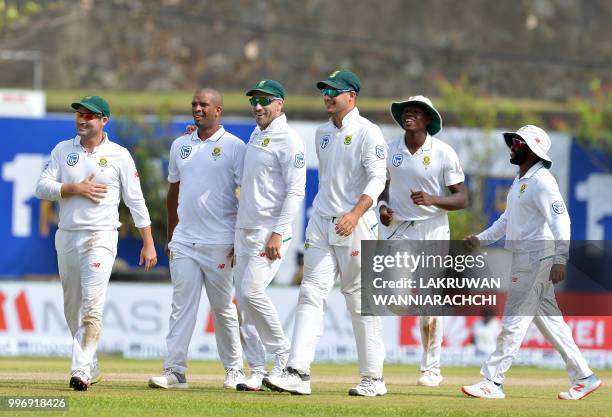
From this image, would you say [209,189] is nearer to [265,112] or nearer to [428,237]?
[265,112]

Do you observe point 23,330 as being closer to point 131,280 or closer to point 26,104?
point 131,280

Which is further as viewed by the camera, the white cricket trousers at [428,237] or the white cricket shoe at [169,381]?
the white cricket trousers at [428,237]

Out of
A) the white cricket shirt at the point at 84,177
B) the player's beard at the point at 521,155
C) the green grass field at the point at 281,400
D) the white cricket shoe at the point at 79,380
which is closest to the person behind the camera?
the green grass field at the point at 281,400

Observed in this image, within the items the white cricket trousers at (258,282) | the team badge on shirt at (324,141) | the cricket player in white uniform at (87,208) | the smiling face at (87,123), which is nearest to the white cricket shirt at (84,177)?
the cricket player in white uniform at (87,208)

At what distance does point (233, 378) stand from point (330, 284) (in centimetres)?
134

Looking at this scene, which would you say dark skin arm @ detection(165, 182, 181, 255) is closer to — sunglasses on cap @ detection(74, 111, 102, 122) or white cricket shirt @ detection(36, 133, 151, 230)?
white cricket shirt @ detection(36, 133, 151, 230)

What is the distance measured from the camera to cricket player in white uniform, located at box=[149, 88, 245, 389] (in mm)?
12562

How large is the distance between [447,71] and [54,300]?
22.8m

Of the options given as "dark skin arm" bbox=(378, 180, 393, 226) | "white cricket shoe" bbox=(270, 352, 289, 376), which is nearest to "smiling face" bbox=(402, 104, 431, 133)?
"dark skin arm" bbox=(378, 180, 393, 226)

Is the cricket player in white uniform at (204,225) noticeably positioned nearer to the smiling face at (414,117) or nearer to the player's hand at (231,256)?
→ the player's hand at (231,256)

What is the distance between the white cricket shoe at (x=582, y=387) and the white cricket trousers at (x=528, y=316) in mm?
52

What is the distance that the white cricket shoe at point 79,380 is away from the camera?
1189cm

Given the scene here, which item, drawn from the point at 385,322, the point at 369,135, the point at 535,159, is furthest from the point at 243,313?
the point at 385,322

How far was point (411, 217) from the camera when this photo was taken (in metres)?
→ 14.0
